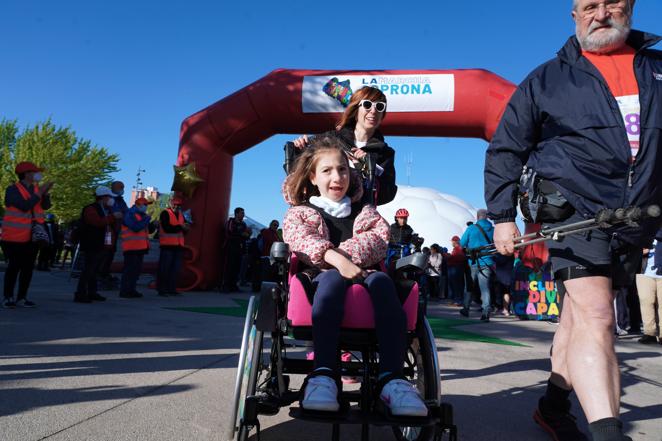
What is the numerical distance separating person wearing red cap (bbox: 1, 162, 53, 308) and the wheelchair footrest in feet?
18.2

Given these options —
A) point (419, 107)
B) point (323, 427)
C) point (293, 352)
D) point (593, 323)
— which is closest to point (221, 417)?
point (323, 427)

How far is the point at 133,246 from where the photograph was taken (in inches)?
343

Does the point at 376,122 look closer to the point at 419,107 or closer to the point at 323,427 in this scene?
the point at 323,427

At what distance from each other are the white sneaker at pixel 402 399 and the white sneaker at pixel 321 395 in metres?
0.19

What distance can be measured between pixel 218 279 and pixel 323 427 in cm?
880

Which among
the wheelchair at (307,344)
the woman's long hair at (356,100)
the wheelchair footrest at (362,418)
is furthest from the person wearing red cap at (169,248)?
the wheelchair footrest at (362,418)

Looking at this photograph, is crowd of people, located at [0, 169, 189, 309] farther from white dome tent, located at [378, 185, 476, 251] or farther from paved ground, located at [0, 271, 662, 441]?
white dome tent, located at [378, 185, 476, 251]

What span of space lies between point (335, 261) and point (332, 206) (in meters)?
0.48

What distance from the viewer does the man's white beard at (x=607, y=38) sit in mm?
2303

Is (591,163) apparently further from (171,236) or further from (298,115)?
(298,115)

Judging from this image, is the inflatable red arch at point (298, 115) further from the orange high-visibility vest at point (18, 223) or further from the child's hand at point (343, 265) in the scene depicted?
the child's hand at point (343, 265)

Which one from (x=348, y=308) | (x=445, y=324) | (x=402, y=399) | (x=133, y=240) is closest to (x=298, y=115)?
(x=133, y=240)

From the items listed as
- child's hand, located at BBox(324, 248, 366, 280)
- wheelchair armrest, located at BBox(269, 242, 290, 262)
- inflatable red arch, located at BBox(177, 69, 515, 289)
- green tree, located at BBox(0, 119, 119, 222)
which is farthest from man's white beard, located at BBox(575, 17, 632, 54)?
green tree, located at BBox(0, 119, 119, 222)

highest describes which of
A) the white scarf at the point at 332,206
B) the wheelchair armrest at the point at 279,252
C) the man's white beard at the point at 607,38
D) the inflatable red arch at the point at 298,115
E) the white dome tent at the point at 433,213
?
the white dome tent at the point at 433,213
